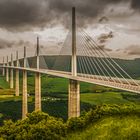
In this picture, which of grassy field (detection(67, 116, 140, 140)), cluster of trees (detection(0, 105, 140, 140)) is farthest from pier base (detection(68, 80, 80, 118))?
grassy field (detection(67, 116, 140, 140))

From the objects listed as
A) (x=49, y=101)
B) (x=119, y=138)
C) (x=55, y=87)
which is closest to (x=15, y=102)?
(x=49, y=101)

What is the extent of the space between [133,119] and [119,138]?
956 centimetres

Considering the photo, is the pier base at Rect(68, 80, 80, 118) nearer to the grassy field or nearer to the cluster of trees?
the cluster of trees

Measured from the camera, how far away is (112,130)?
41938 millimetres

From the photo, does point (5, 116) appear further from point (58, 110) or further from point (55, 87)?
point (55, 87)

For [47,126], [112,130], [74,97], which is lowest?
[112,130]

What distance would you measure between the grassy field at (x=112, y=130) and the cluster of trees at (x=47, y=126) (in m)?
1.49

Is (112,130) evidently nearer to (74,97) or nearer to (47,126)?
(47,126)

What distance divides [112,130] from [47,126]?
756 centimetres

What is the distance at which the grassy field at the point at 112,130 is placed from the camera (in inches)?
→ 1561

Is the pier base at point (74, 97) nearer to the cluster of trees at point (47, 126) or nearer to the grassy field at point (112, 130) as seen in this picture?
the cluster of trees at point (47, 126)

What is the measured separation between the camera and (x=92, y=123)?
160 feet

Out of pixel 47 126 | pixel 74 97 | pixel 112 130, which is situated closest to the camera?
pixel 47 126

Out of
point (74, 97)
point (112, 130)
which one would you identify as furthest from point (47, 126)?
Result: point (74, 97)
